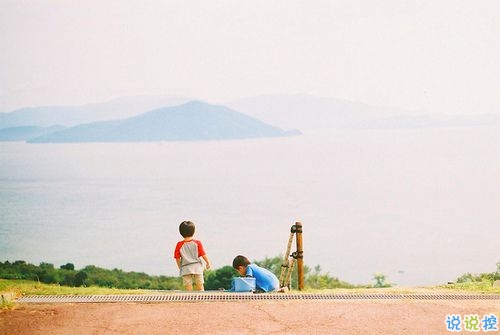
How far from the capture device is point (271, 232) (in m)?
77.2

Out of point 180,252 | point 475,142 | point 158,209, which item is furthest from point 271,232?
point 180,252

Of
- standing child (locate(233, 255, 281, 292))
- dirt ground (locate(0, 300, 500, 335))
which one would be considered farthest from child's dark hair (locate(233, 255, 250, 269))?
dirt ground (locate(0, 300, 500, 335))

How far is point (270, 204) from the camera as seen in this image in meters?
88.4

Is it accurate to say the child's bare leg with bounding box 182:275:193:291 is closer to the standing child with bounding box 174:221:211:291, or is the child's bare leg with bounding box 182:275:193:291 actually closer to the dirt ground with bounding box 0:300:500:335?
the standing child with bounding box 174:221:211:291

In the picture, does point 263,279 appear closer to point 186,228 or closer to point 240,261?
point 240,261

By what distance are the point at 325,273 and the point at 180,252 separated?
36.2m

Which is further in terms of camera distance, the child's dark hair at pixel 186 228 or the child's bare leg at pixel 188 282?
the child's bare leg at pixel 188 282

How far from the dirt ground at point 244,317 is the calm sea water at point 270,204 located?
45.6 m

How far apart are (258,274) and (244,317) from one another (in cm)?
141

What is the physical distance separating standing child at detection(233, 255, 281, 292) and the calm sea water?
44741 millimetres

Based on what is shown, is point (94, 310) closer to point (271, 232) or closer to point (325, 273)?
point (325, 273)

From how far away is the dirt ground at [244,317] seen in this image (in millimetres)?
5562

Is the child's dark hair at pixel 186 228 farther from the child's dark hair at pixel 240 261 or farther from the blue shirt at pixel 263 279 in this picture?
the blue shirt at pixel 263 279

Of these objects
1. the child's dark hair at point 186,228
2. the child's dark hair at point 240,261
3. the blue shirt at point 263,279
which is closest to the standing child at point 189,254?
the child's dark hair at point 186,228
